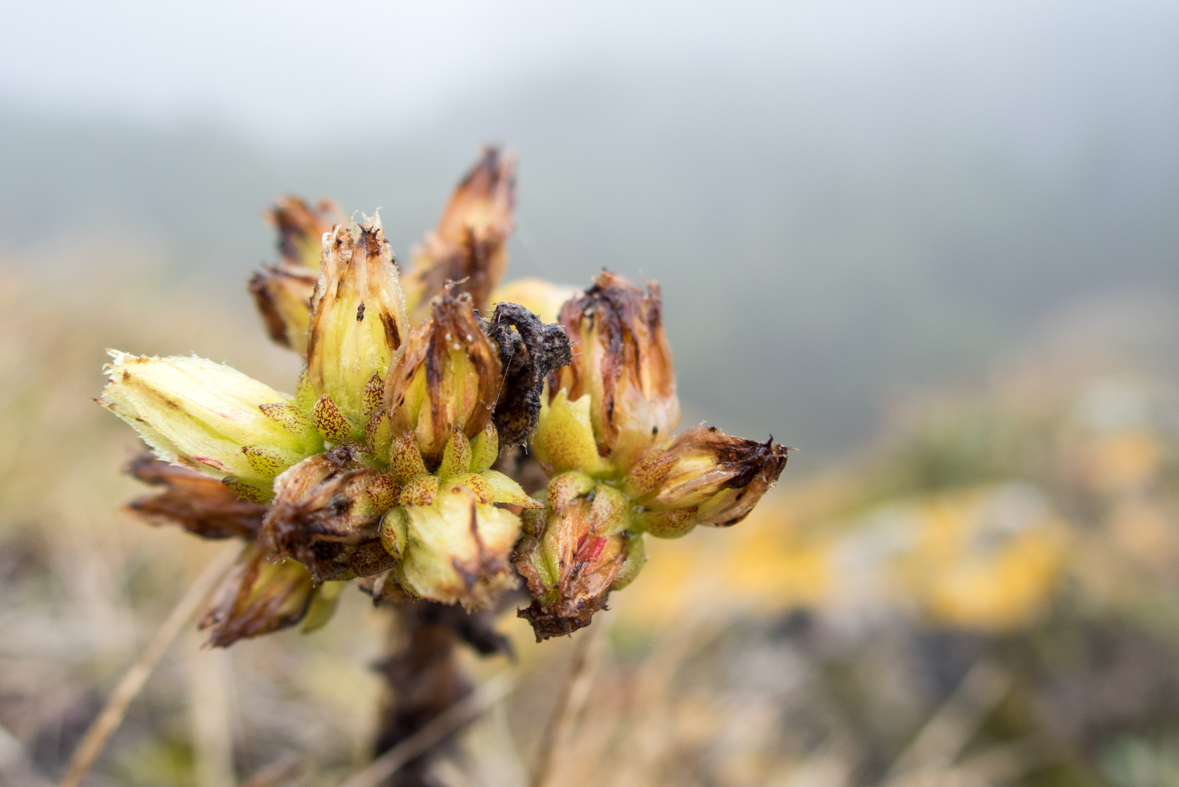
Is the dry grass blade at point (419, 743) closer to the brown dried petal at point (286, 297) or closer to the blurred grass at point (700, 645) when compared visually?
the blurred grass at point (700, 645)

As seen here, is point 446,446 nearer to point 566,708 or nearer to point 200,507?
point 200,507

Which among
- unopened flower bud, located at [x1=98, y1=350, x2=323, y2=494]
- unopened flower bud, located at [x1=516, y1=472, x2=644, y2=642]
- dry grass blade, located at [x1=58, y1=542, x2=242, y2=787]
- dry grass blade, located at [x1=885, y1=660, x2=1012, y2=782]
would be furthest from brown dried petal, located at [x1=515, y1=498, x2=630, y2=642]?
dry grass blade, located at [x1=885, y1=660, x2=1012, y2=782]

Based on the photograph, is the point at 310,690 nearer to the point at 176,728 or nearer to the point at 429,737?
the point at 176,728

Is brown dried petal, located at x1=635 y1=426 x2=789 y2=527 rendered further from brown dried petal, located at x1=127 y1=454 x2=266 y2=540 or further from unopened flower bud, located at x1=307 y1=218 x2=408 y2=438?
brown dried petal, located at x1=127 y1=454 x2=266 y2=540

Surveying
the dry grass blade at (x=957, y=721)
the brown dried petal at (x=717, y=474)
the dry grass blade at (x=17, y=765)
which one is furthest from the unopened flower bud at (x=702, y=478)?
the dry grass blade at (x=957, y=721)

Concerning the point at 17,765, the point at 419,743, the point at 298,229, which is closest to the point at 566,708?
the point at 419,743
